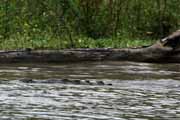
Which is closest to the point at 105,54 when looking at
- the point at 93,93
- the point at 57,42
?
the point at 57,42

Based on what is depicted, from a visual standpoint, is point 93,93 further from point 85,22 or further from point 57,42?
point 85,22

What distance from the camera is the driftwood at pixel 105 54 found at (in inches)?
548

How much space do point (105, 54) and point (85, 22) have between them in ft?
13.7

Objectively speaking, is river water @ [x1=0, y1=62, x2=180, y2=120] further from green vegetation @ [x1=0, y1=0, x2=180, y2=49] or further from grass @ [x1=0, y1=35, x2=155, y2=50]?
green vegetation @ [x1=0, y1=0, x2=180, y2=49]

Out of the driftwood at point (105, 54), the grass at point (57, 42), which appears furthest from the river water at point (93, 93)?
the grass at point (57, 42)

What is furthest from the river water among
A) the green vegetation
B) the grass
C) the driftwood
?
the green vegetation

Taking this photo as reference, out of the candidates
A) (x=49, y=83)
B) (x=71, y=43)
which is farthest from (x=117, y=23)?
(x=49, y=83)

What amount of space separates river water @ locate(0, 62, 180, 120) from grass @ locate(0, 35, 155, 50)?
2592mm

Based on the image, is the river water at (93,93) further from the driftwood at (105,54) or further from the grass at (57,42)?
the grass at (57,42)

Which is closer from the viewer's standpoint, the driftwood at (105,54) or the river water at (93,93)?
the river water at (93,93)

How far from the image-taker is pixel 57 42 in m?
16.6

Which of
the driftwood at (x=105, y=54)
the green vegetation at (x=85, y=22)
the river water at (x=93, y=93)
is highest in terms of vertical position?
the green vegetation at (x=85, y=22)

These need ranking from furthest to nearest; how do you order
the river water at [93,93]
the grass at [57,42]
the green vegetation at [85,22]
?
the green vegetation at [85,22] < the grass at [57,42] < the river water at [93,93]

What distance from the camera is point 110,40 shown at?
17.4 m
